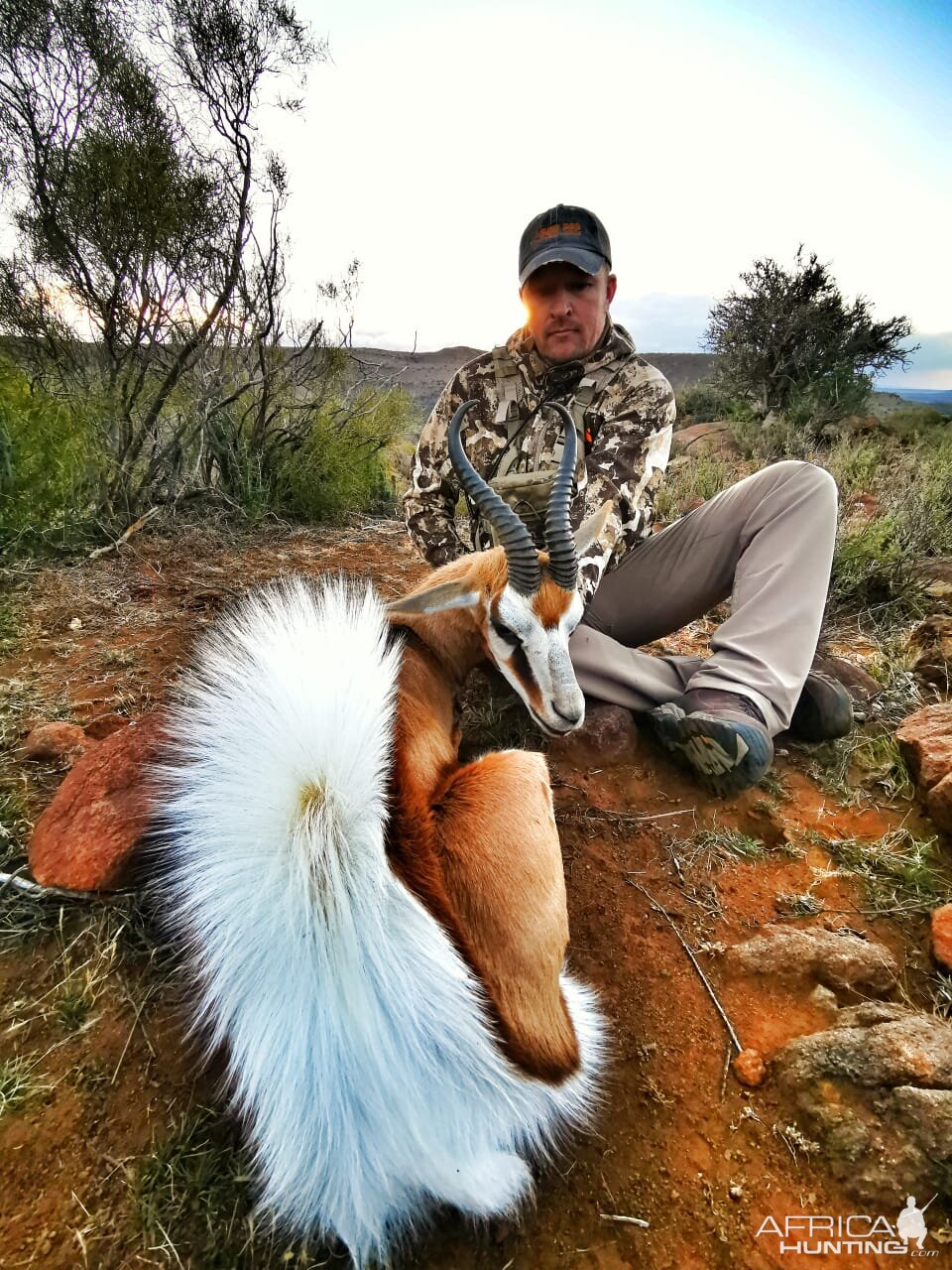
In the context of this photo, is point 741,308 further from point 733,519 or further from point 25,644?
point 25,644

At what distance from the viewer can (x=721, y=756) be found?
275 cm

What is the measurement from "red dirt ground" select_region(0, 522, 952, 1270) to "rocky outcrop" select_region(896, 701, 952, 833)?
0.18 meters

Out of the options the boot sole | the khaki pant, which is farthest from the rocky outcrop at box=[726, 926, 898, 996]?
the khaki pant

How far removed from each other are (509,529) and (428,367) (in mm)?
33463

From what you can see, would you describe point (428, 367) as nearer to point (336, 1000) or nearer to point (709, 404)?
point (709, 404)

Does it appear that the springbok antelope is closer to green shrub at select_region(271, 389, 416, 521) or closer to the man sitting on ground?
the man sitting on ground

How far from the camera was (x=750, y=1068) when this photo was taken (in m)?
1.69

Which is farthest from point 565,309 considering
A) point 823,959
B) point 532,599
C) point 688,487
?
point 688,487

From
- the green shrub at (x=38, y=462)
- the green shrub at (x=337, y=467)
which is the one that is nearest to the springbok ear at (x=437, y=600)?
the green shrub at (x=38, y=462)

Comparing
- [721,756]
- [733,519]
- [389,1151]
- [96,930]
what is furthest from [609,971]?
[733,519]

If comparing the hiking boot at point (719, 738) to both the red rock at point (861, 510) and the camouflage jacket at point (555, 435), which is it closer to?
the camouflage jacket at point (555, 435)

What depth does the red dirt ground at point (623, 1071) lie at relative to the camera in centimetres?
134

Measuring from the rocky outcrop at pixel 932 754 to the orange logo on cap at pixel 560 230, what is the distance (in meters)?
3.55

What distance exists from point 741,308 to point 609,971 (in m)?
22.3
